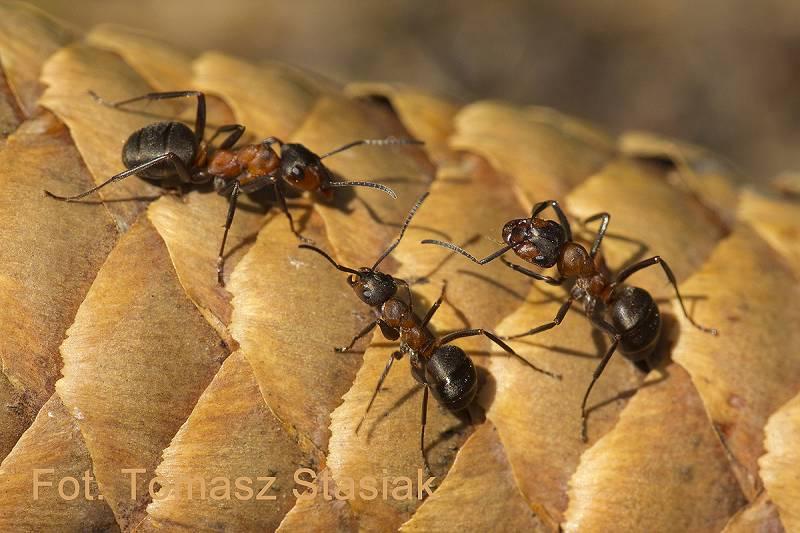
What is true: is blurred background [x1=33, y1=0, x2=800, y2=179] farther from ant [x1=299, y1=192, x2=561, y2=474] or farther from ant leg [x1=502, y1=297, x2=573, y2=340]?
ant [x1=299, y1=192, x2=561, y2=474]

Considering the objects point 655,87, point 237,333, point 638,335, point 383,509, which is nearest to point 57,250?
point 237,333

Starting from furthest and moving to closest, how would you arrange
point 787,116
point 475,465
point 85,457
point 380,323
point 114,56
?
point 787,116, point 114,56, point 380,323, point 475,465, point 85,457

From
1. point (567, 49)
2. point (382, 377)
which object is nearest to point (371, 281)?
point (382, 377)

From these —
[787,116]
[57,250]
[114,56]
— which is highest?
[114,56]

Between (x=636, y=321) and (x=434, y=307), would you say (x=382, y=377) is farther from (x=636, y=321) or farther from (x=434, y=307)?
(x=636, y=321)

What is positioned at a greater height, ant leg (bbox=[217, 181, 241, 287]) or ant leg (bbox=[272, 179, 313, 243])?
ant leg (bbox=[217, 181, 241, 287])

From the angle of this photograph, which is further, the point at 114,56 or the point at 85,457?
the point at 114,56

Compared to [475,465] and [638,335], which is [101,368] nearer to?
[475,465]

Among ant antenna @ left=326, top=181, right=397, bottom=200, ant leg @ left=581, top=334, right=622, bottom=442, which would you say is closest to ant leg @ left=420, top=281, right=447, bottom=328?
ant antenna @ left=326, top=181, right=397, bottom=200
